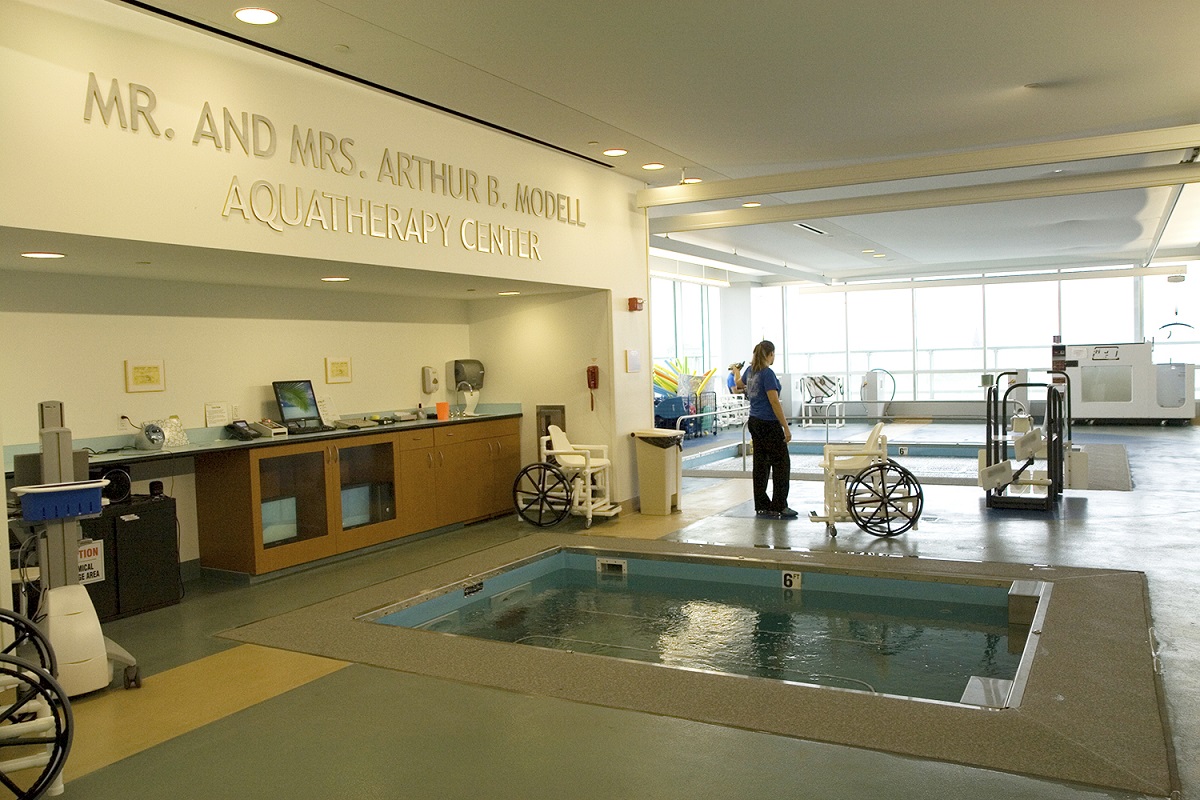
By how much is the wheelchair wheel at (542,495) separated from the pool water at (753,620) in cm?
108

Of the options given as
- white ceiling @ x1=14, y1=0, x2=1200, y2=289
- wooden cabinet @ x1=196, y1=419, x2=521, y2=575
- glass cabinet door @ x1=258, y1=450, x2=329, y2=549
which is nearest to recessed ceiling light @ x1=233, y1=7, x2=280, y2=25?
Result: white ceiling @ x1=14, y1=0, x2=1200, y2=289

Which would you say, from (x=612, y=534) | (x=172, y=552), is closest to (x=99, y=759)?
(x=172, y=552)

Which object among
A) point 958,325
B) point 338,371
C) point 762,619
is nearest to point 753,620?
point 762,619

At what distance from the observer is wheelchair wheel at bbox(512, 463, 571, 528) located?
Result: 7.68 metres

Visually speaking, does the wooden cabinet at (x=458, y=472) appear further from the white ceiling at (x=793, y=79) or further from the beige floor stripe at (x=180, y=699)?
the beige floor stripe at (x=180, y=699)

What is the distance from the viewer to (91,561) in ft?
16.4

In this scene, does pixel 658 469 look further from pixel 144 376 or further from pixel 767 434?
Result: pixel 144 376

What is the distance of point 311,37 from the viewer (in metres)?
4.59

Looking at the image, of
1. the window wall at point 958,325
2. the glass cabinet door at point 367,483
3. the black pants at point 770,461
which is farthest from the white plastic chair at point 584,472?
the window wall at point 958,325

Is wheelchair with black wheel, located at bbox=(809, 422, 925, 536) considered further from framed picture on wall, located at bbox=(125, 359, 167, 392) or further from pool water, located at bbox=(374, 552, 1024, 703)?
framed picture on wall, located at bbox=(125, 359, 167, 392)

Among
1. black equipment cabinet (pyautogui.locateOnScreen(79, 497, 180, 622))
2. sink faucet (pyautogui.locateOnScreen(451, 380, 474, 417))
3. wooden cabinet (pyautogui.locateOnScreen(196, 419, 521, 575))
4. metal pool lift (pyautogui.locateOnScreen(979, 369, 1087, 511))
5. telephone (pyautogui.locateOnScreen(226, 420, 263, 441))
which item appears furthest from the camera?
sink faucet (pyautogui.locateOnScreen(451, 380, 474, 417))

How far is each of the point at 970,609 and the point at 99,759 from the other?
4574mm

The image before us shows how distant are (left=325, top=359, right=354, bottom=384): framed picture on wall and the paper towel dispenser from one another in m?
1.20

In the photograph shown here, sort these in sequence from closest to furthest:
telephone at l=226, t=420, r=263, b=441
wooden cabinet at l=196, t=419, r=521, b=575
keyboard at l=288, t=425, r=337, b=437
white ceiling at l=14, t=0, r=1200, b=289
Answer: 1. white ceiling at l=14, t=0, r=1200, b=289
2. wooden cabinet at l=196, t=419, r=521, b=575
3. telephone at l=226, t=420, r=263, b=441
4. keyboard at l=288, t=425, r=337, b=437
